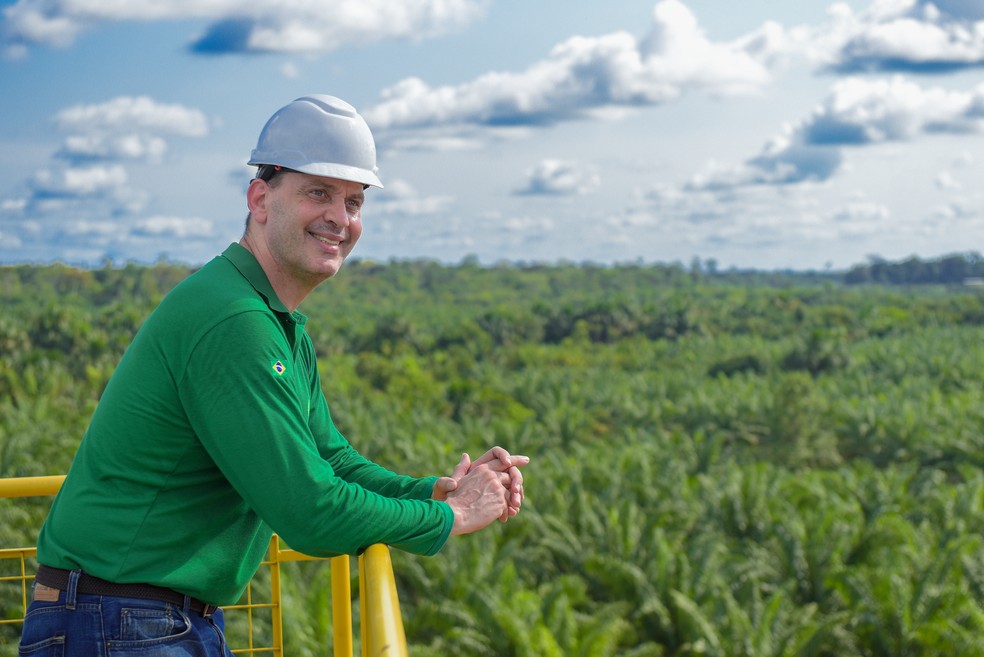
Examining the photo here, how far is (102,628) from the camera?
83.0 inches

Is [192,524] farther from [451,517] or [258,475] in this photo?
[451,517]

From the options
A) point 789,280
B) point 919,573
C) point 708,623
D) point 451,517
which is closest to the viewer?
point 451,517

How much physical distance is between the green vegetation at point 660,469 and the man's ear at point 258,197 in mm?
9813

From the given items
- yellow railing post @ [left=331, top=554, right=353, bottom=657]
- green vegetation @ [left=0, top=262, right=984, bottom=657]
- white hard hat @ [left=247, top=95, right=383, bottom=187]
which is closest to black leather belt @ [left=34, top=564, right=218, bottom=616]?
yellow railing post @ [left=331, top=554, right=353, bottom=657]

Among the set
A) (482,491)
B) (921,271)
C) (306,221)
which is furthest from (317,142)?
(921,271)

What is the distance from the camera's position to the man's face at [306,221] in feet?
7.52

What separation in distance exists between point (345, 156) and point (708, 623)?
41.0 ft

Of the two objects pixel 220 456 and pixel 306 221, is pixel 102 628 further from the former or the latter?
pixel 306 221

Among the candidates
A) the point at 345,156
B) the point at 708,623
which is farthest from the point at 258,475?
the point at 708,623

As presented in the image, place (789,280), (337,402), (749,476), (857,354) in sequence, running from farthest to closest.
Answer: (789,280) → (857,354) → (337,402) → (749,476)

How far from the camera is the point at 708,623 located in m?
13.5

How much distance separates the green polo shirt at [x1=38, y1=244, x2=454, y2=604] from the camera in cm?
204

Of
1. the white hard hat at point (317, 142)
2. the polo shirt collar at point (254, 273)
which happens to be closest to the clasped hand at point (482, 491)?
the polo shirt collar at point (254, 273)

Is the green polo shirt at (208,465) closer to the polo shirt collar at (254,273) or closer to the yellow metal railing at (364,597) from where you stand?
the polo shirt collar at (254,273)
